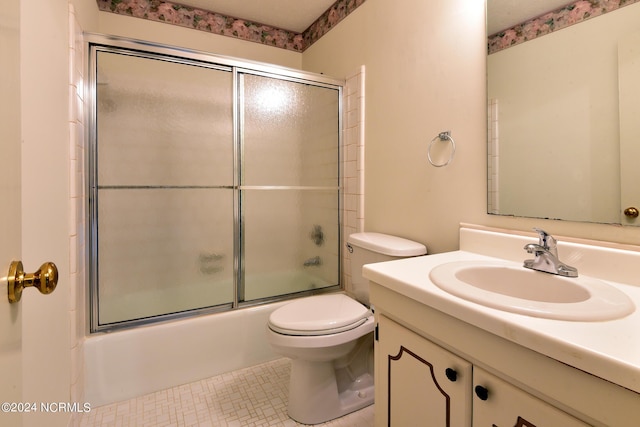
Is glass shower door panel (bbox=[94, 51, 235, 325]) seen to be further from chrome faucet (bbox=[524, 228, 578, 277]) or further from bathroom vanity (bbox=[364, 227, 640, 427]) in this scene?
chrome faucet (bbox=[524, 228, 578, 277])

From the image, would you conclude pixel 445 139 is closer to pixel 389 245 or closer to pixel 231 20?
pixel 389 245

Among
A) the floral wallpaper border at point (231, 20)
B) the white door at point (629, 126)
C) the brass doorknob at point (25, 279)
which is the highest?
the floral wallpaper border at point (231, 20)

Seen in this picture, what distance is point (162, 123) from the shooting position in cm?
165

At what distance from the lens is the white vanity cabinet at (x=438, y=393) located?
58 centimetres

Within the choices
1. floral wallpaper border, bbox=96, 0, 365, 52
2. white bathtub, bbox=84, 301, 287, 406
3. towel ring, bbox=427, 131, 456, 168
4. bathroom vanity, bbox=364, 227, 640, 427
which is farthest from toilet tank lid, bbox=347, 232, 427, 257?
floral wallpaper border, bbox=96, 0, 365, 52

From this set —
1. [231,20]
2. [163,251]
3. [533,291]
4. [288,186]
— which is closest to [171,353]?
[163,251]

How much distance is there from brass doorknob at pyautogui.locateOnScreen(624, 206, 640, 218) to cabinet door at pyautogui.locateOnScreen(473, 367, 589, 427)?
632 millimetres

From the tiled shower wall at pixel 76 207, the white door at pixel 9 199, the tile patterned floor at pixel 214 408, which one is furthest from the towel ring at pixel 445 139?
the tiled shower wall at pixel 76 207

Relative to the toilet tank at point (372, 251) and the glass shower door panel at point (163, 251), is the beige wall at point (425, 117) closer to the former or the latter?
the toilet tank at point (372, 251)

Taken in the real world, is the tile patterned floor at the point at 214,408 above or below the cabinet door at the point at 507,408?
below

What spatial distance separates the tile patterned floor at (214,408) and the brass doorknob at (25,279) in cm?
114

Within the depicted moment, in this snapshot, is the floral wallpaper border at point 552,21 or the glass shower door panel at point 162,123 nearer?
the floral wallpaper border at point 552,21

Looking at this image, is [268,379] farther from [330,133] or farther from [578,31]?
[578,31]

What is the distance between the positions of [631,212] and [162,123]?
1.95 m
